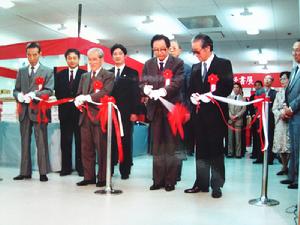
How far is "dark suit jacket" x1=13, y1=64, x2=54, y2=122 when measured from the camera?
10.5 ft

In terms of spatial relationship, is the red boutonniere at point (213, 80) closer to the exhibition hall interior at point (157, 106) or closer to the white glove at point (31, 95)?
the exhibition hall interior at point (157, 106)

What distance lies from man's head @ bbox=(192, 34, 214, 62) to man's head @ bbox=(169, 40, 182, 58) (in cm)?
23

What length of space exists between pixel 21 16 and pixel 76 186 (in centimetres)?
240

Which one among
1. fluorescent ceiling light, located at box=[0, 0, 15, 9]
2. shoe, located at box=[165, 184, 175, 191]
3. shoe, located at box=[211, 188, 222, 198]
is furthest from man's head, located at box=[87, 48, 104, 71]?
fluorescent ceiling light, located at box=[0, 0, 15, 9]

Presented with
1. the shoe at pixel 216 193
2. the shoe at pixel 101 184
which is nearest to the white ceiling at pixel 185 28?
the shoe at pixel 216 193

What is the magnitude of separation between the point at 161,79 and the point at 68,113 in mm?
1103

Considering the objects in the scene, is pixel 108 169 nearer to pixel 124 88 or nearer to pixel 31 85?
pixel 124 88

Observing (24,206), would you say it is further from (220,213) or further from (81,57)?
(81,57)

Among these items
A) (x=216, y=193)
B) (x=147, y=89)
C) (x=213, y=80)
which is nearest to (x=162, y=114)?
(x=147, y=89)

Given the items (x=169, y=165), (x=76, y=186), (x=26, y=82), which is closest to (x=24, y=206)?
(x=76, y=186)

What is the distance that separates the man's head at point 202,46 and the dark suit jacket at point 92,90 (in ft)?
2.61

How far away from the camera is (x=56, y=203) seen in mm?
2365

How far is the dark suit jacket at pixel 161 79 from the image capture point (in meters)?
2.83

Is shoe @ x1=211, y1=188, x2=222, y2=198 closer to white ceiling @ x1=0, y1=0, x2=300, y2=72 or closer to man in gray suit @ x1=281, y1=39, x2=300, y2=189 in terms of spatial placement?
man in gray suit @ x1=281, y1=39, x2=300, y2=189
